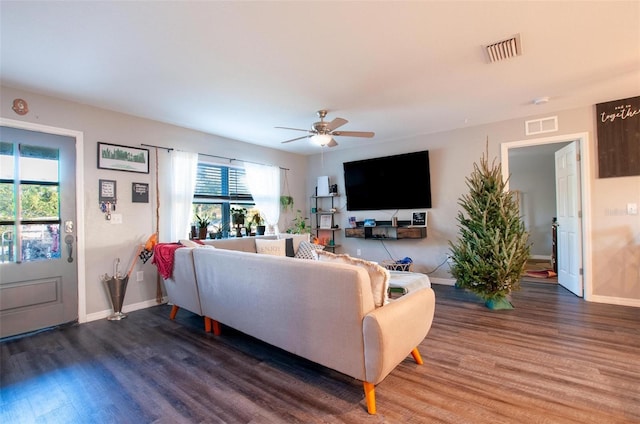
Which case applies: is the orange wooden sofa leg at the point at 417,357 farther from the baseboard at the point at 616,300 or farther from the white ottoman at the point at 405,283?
the baseboard at the point at 616,300

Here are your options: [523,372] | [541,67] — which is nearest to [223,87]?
[541,67]

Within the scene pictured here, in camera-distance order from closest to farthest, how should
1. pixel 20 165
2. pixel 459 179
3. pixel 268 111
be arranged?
pixel 20 165 → pixel 268 111 → pixel 459 179

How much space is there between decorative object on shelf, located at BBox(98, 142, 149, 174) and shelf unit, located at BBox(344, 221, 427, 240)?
136 inches

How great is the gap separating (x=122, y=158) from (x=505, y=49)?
13.7 ft

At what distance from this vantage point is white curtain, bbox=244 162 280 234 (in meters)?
5.13

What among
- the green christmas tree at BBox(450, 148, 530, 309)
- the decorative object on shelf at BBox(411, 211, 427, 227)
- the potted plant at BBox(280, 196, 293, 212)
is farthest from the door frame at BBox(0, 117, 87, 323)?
the decorative object on shelf at BBox(411, 211, 427, 227)

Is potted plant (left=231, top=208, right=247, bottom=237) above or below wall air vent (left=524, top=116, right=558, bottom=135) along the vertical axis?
below

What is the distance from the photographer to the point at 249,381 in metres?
1.99

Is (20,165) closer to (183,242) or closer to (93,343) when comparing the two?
(183,242)

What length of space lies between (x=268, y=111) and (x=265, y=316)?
2.49 m

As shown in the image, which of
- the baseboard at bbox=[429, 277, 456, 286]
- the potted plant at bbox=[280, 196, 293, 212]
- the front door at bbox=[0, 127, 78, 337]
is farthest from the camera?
the potted plant at bbox=[280, 196, 293, 212]

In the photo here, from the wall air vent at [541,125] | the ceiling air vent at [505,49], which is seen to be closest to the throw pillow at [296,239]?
the ceiling air vent at [505,49]

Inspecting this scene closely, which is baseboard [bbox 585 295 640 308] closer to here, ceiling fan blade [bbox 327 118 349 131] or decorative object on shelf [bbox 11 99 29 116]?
ceiling fan blade [bbox 327 118 349 131]

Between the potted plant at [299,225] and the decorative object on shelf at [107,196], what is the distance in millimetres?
2915
